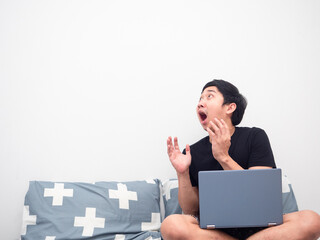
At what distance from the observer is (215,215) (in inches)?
41.4

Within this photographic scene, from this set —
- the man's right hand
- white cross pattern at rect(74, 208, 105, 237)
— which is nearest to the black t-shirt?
the man's right hand

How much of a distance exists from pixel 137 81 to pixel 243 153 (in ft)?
2.41

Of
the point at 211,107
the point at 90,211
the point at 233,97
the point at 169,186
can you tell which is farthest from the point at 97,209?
the point at 233,97

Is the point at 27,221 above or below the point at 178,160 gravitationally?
below

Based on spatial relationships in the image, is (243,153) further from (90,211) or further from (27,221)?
(27,221)

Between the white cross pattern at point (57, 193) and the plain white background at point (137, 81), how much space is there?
14 centimetres

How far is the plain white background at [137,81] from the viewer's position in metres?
1.67

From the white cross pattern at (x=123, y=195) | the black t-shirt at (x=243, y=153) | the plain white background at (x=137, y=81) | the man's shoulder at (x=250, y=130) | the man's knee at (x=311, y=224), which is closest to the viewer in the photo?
the man's knee at (x=311, y=224)

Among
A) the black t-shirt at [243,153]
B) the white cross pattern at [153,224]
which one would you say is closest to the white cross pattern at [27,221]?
the white cross pattern at [153,224]

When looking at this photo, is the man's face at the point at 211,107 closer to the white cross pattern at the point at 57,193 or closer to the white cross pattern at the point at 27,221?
the white cross pattern at the point at 57,193

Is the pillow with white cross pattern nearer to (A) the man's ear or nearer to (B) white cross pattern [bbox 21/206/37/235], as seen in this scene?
(B) white cross pattern [bbox 21/206/37/235]

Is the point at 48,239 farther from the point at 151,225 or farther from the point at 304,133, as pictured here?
the point at 304,133

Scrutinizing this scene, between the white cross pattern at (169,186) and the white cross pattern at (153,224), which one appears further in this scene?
the white cross pattern at (169,186)

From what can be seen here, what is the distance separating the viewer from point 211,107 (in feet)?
4.79
